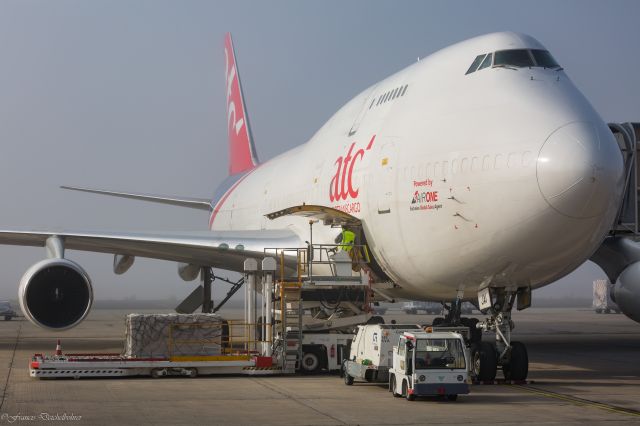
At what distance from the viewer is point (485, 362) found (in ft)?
45.0

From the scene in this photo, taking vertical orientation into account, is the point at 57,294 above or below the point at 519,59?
below

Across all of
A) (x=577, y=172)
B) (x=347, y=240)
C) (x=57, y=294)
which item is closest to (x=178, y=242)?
(x=57, y=294)

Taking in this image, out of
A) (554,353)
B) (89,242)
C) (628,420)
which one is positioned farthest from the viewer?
(554,353)

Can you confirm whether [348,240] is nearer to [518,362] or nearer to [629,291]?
[518,362]

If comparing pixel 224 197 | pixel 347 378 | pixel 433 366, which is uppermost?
pixel 224 197

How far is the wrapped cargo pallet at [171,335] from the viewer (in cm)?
1585

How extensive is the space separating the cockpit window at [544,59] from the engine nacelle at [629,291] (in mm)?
6539

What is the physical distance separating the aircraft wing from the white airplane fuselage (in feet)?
7.32

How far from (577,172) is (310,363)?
5.90m

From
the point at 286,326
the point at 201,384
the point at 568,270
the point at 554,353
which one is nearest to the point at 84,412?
the point at 201,384

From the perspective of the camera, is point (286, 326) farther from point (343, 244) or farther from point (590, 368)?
point (590, 368)

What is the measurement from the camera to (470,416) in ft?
34.6

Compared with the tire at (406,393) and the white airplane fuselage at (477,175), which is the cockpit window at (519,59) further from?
the tire at (406,393)

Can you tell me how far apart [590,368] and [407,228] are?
4.99m
